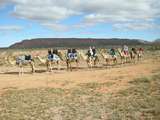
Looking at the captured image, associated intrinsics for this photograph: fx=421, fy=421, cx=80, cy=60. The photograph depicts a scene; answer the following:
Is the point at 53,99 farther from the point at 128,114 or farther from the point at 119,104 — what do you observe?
the point at 128,114

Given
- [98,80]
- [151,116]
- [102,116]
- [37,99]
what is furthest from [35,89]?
[151,116]

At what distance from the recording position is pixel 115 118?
1419cm

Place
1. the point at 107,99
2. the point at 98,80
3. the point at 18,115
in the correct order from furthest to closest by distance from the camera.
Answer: the point at 98,80
the point at 107,99
the point at 18,115

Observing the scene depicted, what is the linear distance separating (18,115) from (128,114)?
12.8 feet

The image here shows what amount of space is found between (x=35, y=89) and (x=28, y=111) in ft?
A: 17.1

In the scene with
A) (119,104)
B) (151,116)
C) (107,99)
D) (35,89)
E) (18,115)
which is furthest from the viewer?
(35,89)

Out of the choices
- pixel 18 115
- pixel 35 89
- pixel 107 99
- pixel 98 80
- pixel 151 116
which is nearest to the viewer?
pixel 151 116

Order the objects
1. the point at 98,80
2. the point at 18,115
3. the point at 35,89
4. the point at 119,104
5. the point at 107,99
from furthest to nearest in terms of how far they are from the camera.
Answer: the point at 98,80, the point at 35,89, the point at 107,99, the point at 119,104, the point at 18,115

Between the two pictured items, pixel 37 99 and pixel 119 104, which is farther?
pixel 37 99

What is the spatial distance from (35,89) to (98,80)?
4542 millimetres

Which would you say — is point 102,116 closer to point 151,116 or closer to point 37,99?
point 151,116

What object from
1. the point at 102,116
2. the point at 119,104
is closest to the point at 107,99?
the point at 119,104

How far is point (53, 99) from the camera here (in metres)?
17.8

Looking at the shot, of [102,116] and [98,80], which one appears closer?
[102,116]
